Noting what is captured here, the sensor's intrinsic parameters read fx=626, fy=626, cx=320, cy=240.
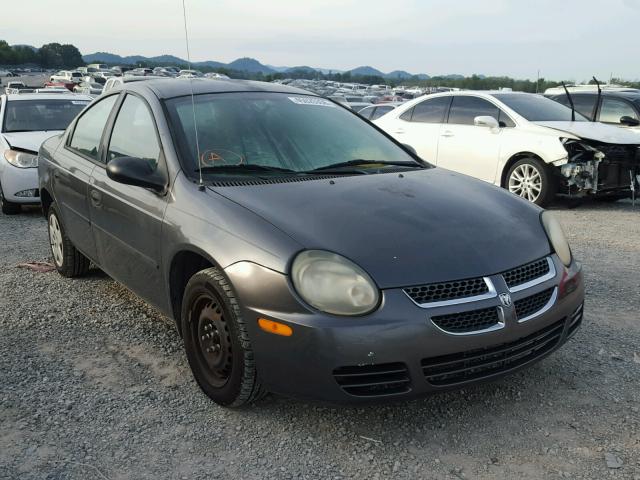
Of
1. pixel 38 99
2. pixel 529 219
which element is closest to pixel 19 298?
pixel 529 219

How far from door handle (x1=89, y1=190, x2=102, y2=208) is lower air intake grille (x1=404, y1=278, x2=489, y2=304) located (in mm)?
2237

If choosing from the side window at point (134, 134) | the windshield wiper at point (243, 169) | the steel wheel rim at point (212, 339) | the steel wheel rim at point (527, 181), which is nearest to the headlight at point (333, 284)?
the steel wheel rim at point (212, 339)

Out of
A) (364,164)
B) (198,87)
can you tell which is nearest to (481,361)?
(364,164)

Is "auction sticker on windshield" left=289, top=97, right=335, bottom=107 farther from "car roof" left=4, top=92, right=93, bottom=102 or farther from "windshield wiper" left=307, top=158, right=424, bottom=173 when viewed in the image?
"car roof" left=4, top=92, right=93, bottom=102

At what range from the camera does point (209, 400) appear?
304cm

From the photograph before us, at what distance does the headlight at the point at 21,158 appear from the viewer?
25.3ft

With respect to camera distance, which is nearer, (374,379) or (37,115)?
(374,379)

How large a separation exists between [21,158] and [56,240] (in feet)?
10.6

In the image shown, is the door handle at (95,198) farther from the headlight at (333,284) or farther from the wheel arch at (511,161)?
the wheel arch at (511,161)

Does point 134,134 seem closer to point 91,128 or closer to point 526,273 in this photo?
point 91,128

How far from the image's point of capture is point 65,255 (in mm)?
4891

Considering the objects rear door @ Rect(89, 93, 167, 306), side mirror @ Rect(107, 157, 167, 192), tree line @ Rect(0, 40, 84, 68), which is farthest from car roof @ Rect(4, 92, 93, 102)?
tree line @ Rect(0, 40, 84, 68)

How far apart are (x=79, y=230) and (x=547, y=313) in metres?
3.14

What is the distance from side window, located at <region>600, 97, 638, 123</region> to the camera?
9.93 meters
